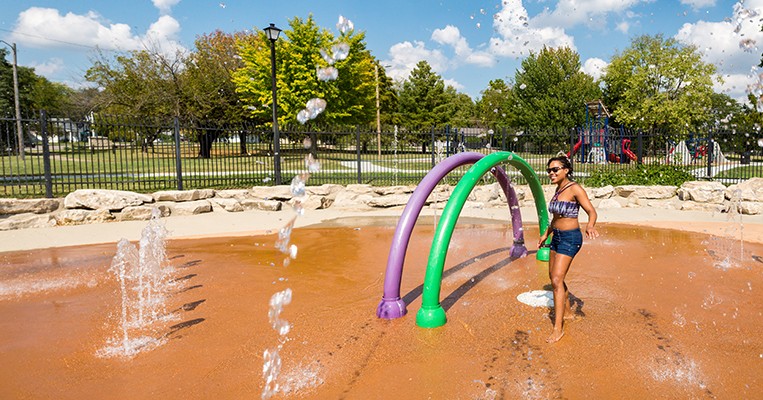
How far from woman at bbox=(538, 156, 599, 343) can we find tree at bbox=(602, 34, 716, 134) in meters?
40.3

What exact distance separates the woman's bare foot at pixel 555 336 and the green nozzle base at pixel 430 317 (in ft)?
3.01

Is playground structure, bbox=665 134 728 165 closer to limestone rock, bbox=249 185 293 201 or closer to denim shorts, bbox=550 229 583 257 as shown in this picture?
limestone rock, bbox=249 185 293 201

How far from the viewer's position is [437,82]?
5356cm

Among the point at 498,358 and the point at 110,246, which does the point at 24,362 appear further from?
the point at 110,246

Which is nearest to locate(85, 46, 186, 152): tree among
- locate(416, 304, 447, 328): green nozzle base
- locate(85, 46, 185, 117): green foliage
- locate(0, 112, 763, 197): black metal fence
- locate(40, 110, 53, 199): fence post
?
locate(85, 46, 185, 117): green foliage

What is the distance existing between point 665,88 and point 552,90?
889 cm

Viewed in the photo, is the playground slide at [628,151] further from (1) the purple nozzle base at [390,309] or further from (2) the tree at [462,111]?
(2) the tree at [462,111]

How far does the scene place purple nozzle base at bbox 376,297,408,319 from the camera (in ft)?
15.1

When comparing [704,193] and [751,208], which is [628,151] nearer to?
[704,193]

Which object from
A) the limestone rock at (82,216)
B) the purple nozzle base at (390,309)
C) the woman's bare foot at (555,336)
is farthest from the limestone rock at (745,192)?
the limestone rock at (82,216)

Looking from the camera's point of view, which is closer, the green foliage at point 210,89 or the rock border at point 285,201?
the rock border at point 285,201

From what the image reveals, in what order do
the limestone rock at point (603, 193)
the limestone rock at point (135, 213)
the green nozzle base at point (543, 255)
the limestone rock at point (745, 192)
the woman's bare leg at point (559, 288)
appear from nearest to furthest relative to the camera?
the woman's bare leg at point (559, 288)
the green nozzle base at point (543, 255)
the limestone rock at point (135, 213)
the limestone rock at point (745, 192)
the limestone rock at point (603, 193)

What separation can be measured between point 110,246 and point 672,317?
7.97 metres

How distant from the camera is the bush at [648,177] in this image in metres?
15.1
